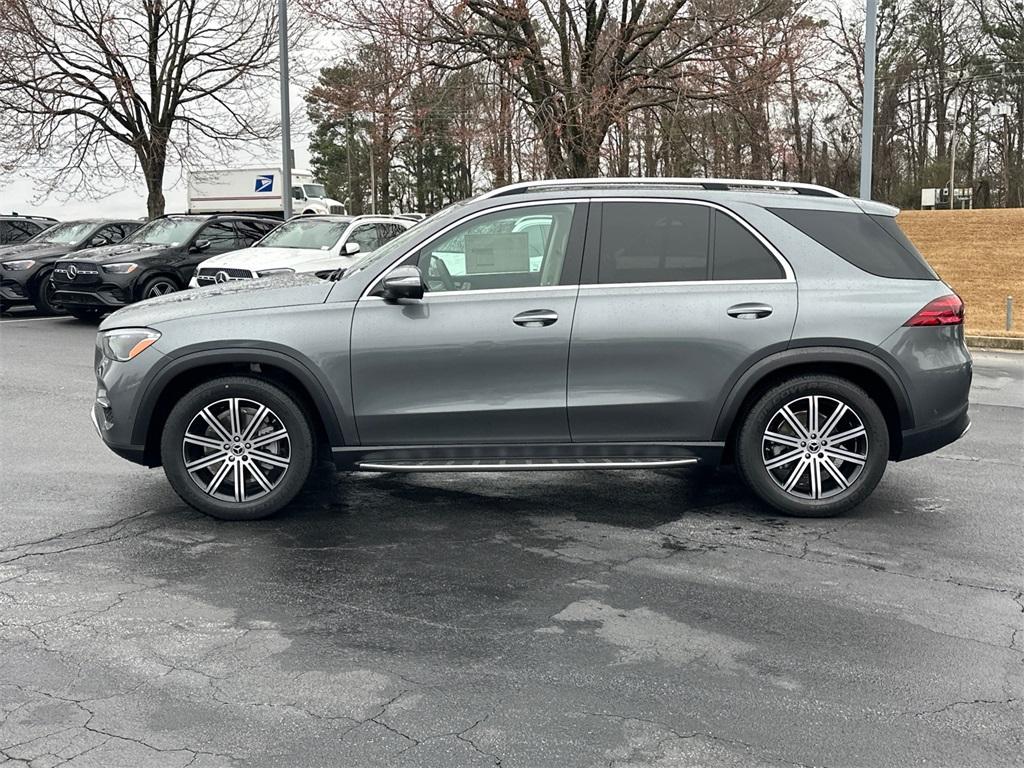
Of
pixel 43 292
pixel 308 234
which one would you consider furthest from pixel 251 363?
pixel 43 292

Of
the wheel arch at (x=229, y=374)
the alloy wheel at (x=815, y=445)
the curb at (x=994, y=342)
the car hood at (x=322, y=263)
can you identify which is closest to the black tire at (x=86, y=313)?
the car hood at (x=322, y=263)

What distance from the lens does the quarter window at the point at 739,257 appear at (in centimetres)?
566

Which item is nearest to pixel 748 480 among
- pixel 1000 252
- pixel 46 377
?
pixel 46 377

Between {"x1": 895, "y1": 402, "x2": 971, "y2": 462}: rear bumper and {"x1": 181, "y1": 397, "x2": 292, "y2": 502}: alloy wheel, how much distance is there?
11.0 feet

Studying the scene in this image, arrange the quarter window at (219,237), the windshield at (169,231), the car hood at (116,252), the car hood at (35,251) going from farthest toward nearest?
the car hood at (35,251) → the quarter window at (219,237) → the windshield at (169,231) → the car hood at (116,252)

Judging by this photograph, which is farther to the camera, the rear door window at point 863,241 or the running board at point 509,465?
the rear door window at point 863,241

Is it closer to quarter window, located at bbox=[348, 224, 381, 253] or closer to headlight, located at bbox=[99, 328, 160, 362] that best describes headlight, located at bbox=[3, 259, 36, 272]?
quarter window, located at bbox=[348, 224, 381, 253]

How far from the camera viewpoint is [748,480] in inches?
224

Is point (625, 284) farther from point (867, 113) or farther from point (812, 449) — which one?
point (867, 113)

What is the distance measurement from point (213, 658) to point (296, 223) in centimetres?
1285

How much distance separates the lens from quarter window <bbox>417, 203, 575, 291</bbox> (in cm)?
562

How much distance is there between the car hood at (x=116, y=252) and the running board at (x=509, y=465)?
1206cm

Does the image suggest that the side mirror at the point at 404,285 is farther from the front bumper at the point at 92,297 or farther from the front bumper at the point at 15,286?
the front bumper at the point at 15,286

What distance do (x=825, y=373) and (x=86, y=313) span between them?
14.4 meters
